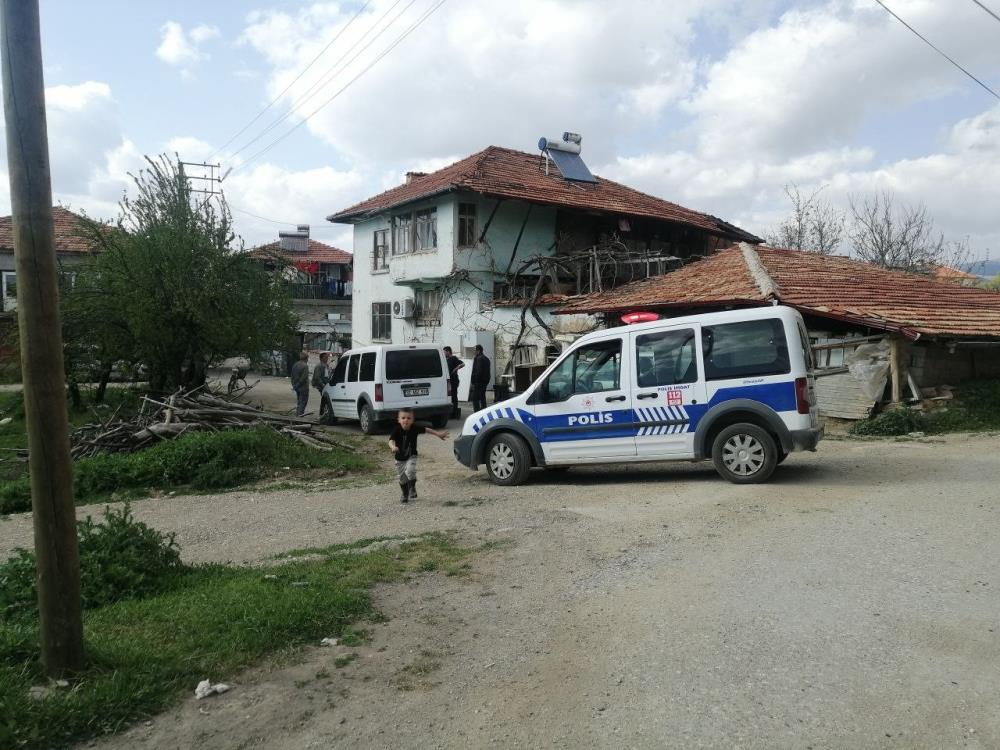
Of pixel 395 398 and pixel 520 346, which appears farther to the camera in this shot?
pixel 520 346

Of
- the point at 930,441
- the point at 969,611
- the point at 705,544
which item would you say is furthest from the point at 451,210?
the point at 969,611

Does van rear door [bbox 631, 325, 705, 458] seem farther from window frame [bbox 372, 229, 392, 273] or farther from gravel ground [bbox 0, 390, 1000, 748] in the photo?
window frame [bbox 372, 229, 392, 273]

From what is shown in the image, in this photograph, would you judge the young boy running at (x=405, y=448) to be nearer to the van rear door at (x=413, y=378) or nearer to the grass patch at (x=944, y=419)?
the van rear door at (x=413, y=378)

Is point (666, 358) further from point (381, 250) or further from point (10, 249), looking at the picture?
point (10, 249)

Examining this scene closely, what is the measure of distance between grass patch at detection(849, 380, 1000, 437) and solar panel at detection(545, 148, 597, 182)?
55.1 ft

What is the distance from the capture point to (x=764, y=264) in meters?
19.5

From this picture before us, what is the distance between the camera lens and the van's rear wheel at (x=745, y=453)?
905 cm

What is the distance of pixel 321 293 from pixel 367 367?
3067 cm

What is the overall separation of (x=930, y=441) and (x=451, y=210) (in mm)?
16136

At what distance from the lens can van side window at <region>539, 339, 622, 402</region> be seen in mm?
9906

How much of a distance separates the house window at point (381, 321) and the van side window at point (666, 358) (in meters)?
20.1

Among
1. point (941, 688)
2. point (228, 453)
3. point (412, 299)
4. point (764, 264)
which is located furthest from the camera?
point (412, 299)

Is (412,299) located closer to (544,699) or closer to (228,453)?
(228,453)

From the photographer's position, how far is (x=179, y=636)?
4.62 m
